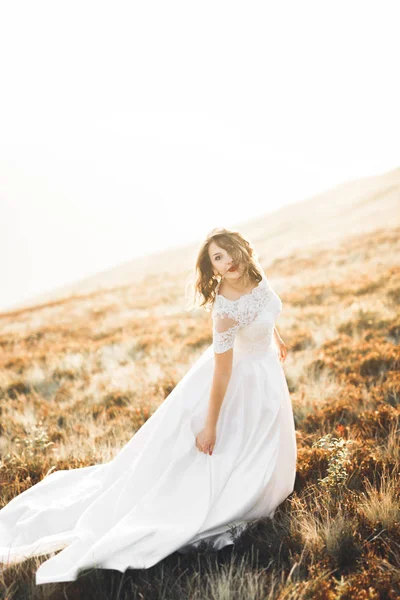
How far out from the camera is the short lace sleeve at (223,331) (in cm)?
311

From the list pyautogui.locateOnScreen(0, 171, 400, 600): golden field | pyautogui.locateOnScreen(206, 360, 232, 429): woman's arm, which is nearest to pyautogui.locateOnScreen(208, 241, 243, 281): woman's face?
pyautogui.locateOnScreen(206, 360, 232, 429): woman's arm

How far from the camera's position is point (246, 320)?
3254 millimetres

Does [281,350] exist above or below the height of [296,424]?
above

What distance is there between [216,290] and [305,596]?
217 cm

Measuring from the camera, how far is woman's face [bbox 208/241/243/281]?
3.30 m

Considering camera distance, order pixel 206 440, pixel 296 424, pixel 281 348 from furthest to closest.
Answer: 1. pixel 296 424
2. pixel 281 348
3. pixel 206 440

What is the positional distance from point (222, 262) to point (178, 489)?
5.99 feet

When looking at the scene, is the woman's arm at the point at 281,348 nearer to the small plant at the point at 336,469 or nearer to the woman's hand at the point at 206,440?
the small plant at the point at 336,469

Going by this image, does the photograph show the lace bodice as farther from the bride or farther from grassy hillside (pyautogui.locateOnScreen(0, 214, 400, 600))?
Result: grassy hillside (pyautogui.locateOnScreen(0, 214, 400, 600))

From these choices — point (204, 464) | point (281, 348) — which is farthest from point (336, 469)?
point (281, 348)

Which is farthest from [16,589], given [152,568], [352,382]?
[352,382]

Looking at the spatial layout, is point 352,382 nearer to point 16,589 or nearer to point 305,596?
point 305,596

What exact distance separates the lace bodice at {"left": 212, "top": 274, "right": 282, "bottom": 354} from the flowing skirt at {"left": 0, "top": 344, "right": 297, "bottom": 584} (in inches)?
5.8

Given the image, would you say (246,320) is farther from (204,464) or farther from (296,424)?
(296,424)
